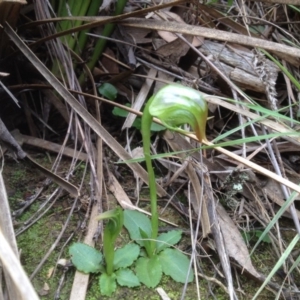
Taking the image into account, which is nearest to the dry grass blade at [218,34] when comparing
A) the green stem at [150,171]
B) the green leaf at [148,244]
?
the green stem at [150,171]

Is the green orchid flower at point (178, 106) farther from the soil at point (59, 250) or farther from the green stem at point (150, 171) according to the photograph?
the soil at point (59, 250)

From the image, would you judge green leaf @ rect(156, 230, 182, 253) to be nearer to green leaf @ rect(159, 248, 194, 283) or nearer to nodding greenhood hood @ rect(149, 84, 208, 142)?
green leaf @ rect(159, 248, 194, 283)

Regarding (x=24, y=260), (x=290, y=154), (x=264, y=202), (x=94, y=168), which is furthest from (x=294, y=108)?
(x=24, y=260)

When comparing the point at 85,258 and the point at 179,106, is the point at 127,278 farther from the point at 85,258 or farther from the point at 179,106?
the point at 179,106

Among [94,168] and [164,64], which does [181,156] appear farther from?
[164,64]

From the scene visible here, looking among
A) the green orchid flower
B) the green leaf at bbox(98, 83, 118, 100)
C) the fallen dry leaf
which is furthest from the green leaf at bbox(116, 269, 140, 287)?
the green leaf at bbox(98, 83, 118, 100)
